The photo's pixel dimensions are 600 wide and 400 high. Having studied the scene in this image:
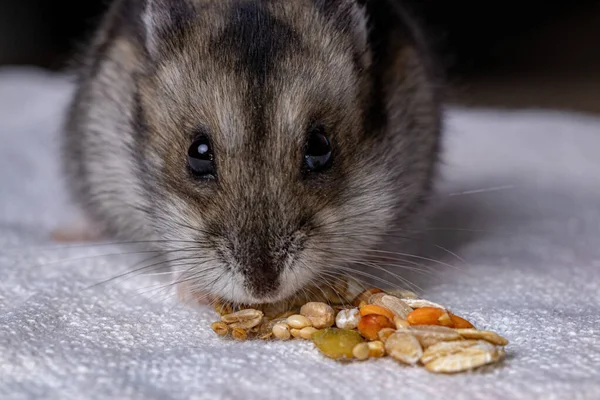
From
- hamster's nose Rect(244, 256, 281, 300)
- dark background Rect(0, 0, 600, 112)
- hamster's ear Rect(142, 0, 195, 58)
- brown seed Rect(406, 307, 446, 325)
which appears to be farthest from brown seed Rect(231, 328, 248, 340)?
dark background Rect(0, 0, 600, 112)

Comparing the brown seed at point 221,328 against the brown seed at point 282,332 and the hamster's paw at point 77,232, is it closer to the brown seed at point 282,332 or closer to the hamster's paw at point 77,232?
the brown seed at point 282,332

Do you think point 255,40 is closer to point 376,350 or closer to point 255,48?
point 255,48

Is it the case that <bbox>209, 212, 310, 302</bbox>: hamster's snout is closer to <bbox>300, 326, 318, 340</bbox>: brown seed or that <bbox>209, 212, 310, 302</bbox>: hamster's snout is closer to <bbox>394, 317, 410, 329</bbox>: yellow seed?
<bbox>300, 326, 318, 340</bbox>: brown seed

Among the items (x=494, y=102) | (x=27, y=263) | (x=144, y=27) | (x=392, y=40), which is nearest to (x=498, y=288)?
(x=392, y=40)

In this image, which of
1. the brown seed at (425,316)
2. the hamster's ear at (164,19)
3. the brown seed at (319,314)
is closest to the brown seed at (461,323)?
the brown seed at (425,316)

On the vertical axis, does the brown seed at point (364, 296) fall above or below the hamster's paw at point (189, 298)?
above

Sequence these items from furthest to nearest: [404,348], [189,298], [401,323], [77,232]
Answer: [77,232], [189,298], [401,323], [404,348]

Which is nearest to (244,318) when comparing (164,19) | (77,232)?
(164,19)

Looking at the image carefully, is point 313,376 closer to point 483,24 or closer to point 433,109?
point 433,109
